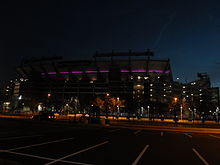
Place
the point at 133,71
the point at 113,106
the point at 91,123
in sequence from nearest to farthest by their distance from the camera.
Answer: the point at 91,123 → the point at 113,106 → the point at 133,71

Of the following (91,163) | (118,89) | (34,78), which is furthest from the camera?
(34,78)

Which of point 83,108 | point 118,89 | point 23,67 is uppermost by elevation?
point 23,67

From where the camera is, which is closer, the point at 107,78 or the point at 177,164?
the point at 177,164

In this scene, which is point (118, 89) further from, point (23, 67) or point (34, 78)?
point (23, 67)

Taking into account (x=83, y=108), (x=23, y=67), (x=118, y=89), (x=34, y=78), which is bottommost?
(x=83, y=108)

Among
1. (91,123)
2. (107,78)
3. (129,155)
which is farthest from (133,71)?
(129,155)

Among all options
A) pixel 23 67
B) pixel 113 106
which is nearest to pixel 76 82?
pixel 23 67

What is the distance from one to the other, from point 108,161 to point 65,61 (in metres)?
109

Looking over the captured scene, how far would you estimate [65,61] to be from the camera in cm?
11112

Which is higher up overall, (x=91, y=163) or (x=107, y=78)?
(x=107, y=78)

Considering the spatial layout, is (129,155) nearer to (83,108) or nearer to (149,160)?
(149,160)

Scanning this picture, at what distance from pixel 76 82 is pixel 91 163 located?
104479 millimetres

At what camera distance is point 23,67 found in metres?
125

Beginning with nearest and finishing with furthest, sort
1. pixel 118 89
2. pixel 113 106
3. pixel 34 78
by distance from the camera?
pixel 113 106, pixel 118 89, pixel 34 78
